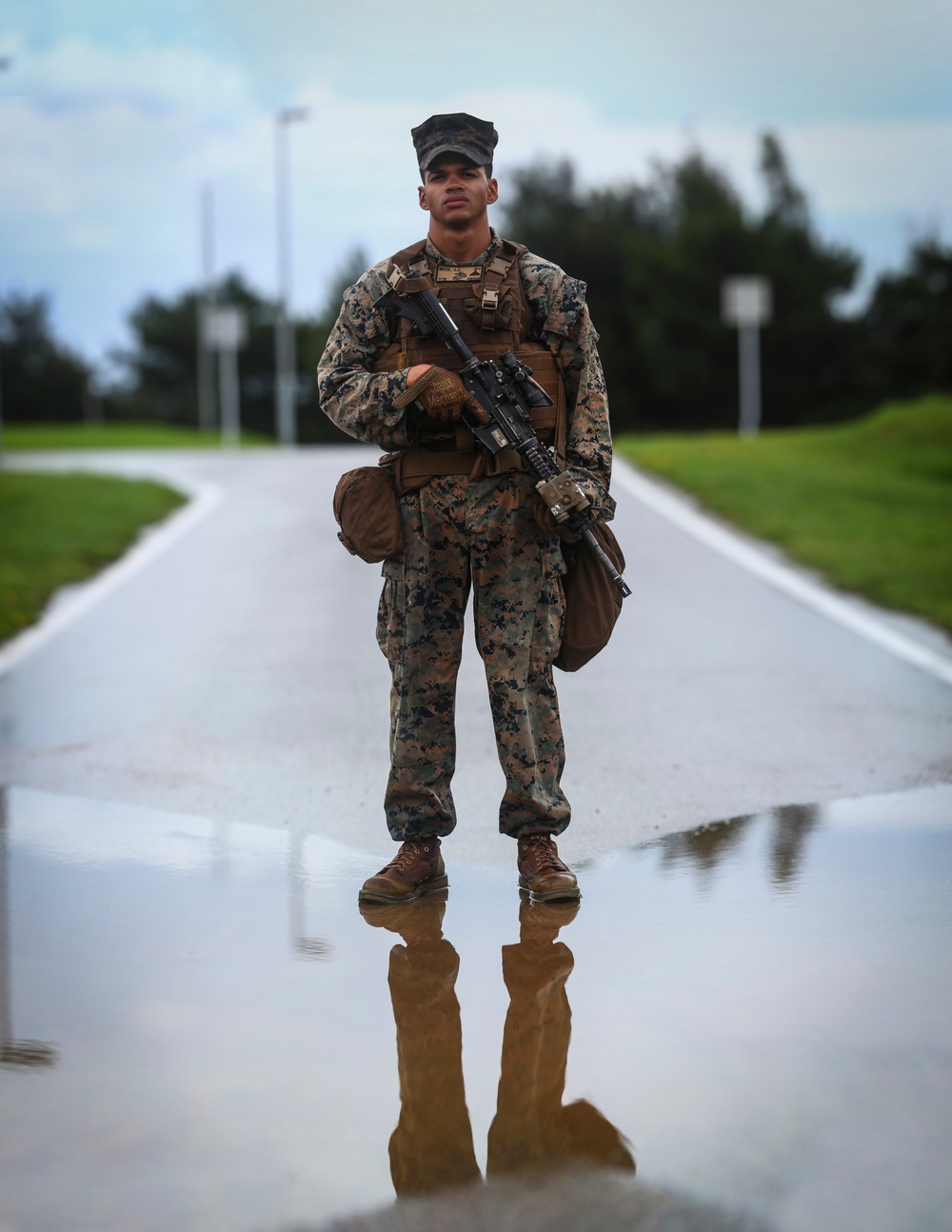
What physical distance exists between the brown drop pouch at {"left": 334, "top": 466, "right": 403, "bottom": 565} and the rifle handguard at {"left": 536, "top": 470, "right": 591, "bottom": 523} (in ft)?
1.37

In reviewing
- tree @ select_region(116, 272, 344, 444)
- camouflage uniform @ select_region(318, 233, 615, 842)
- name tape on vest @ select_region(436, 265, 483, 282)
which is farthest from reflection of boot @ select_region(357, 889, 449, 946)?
tree @ select_region(116, 272, 344, 444)

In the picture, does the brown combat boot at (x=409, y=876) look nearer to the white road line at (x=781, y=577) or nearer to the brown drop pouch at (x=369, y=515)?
the brown drop pouch at (x=369, y=515)

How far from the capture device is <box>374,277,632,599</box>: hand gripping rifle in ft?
13.4

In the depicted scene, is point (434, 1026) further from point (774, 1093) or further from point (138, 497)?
point (138, 497)

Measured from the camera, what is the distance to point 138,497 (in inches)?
630

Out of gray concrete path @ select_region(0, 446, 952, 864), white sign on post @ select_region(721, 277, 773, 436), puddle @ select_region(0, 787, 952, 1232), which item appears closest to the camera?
puddle @ select_region(0, 787, 952, 1232)

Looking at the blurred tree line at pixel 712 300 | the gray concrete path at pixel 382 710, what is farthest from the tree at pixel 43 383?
the gray concrete path at pixel 382 710

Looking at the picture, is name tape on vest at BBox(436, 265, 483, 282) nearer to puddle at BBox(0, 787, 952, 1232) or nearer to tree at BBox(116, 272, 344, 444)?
puddle at BBox(0, 787, 952, 1232)

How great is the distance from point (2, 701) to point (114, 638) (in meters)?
1.70

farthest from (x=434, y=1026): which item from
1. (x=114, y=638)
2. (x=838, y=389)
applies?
(x=838, y=389)

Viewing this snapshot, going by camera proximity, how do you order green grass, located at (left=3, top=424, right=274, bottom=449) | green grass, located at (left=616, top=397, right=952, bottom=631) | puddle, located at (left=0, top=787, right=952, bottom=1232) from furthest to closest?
green grass, located at (left=3, top=424, right=274, bottom=449), green grass, located at (left=616, top=397, right=952, bottom=631), puddle, located at (left=0, top=787, right=952, bottom=1232)

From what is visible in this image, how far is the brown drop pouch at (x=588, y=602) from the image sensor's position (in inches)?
171

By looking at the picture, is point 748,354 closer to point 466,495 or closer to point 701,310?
point 701,310

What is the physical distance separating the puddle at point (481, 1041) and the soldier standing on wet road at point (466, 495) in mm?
319
